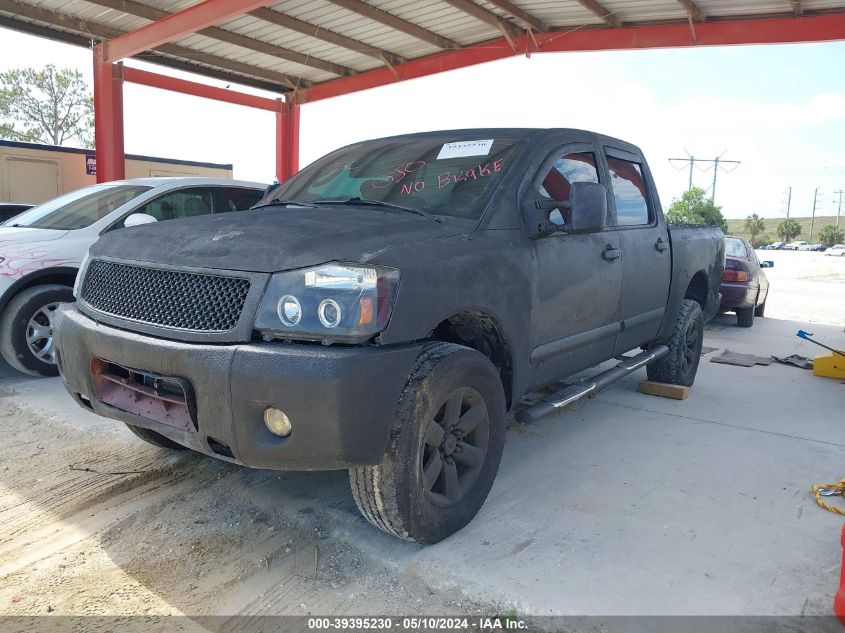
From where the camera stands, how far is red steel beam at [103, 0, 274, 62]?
33.8 ft

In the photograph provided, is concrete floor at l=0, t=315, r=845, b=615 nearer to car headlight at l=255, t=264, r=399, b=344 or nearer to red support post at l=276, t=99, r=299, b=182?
car headlight at l=255, t=264, r=399, b=344

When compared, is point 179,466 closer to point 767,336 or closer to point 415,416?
point 415,416

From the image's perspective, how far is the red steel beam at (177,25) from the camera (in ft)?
33.8

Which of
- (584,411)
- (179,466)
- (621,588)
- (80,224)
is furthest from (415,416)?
(80,224)

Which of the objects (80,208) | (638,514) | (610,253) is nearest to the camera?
(638,514)

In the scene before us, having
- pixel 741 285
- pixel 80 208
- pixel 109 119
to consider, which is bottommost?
pixel 741 285

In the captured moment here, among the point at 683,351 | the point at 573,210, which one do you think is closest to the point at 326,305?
the point at 573,210

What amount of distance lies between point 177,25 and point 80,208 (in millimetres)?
6947

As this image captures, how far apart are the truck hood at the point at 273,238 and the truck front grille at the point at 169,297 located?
63mm

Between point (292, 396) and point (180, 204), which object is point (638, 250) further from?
point (180, 204)

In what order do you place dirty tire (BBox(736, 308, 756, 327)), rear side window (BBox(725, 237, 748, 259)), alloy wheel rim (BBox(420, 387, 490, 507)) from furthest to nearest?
rear side window (BBox(725, 237, 748, 259)) < dirty tire (BBox(736, 308, 756, 327)) < alloy wheel rim (BBox(420, 387, 490, 507))

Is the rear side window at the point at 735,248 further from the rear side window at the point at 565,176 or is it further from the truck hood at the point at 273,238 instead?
the truck hood at the point at 273,238

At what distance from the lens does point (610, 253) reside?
12.6 ft

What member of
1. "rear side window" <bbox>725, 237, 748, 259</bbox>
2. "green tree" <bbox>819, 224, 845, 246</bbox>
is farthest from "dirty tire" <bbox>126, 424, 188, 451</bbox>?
"green tree" <bbox>819, 224, 845, 246</bbox>
